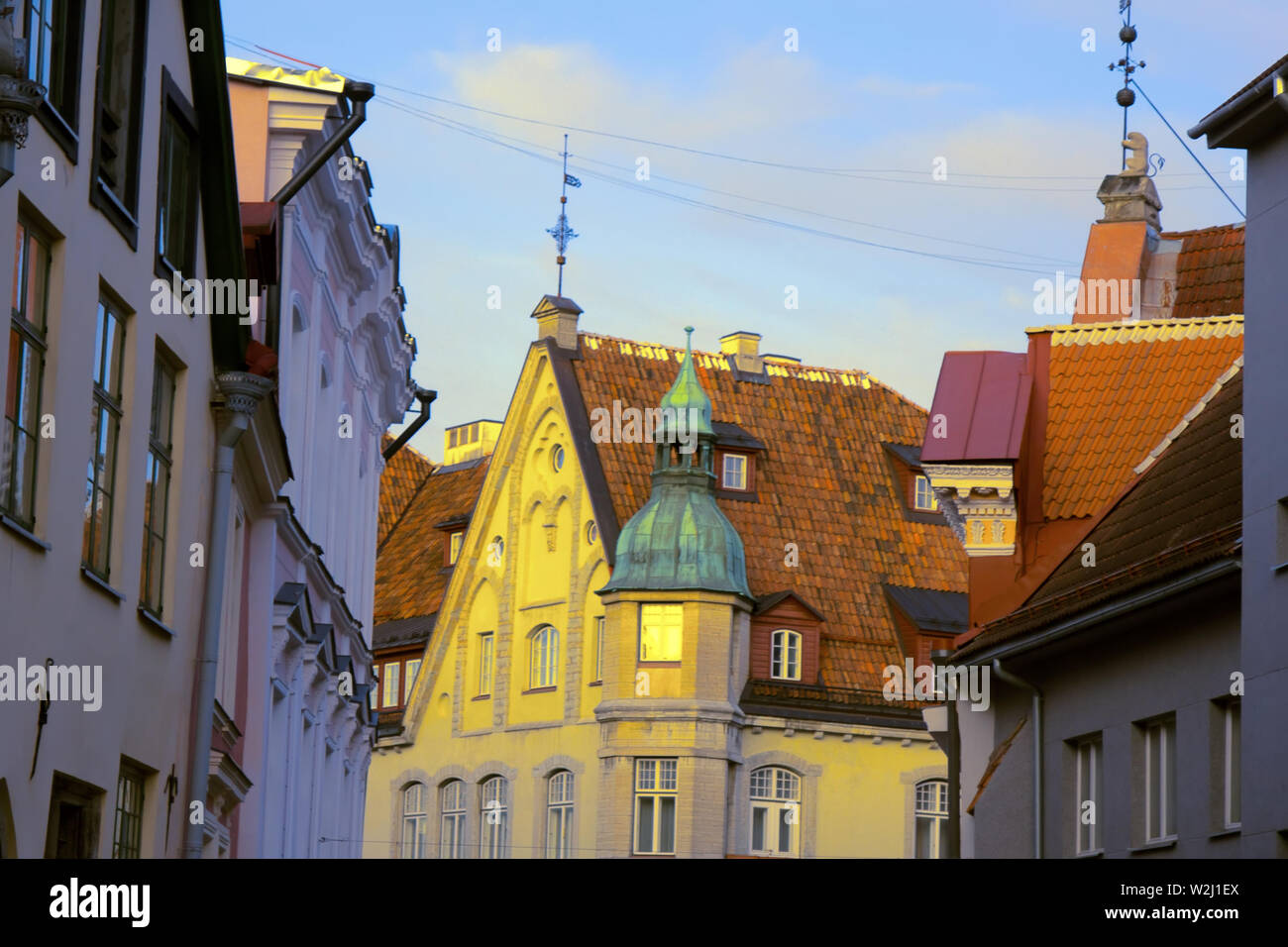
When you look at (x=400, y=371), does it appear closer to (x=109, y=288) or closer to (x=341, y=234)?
(x=341, y=234)

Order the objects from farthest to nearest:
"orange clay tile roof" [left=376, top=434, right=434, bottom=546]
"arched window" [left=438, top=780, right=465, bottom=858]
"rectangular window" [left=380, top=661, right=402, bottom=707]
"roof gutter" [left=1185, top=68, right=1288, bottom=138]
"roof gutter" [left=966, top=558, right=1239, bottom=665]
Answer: "orange clay tile roof" [left=376, top=434, right=434, bottom=546] → "rectangular window" [left=380, top=661, right=402, bottom=707] → "arched window" [left=438, top=780, right=465, bottom=858] → "roof gutter" [left=966, top=558, right=1239, bottom=665] → "roof gutter" [left=1185, top=68, right=1288, bottom=138]

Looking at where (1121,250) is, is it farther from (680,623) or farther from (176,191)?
(680,623)

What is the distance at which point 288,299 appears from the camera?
88.1 ft

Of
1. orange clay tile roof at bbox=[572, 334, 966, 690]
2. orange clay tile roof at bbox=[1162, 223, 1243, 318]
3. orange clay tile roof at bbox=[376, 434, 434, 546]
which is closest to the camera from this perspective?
orange clay tile roof at bbox=[1162, 223, 1243, 318]

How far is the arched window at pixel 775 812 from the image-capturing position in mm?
55031

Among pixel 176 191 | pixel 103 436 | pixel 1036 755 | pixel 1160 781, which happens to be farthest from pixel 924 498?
pixel 103 436

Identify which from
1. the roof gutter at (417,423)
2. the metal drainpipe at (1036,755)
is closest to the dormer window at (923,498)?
the roof gutter at (417,423)

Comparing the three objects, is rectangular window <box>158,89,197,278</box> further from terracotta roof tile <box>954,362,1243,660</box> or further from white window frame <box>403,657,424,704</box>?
white window frame <box>403,657,424,704</box>

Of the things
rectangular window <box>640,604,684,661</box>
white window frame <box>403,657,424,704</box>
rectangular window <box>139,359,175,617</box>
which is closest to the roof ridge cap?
rectangular window <box>139,359,175,617</box>

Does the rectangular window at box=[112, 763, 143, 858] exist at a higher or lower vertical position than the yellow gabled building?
lower

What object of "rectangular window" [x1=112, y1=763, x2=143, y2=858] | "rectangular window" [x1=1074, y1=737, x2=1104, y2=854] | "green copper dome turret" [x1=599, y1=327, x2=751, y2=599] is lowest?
"rectangular window" [x1=112, y1=763, x2=143, y2=858]

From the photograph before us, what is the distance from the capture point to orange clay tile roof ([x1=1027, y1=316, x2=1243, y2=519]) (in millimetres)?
31531

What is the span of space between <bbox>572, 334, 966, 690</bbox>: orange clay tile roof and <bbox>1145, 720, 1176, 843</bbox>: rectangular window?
3123cm
